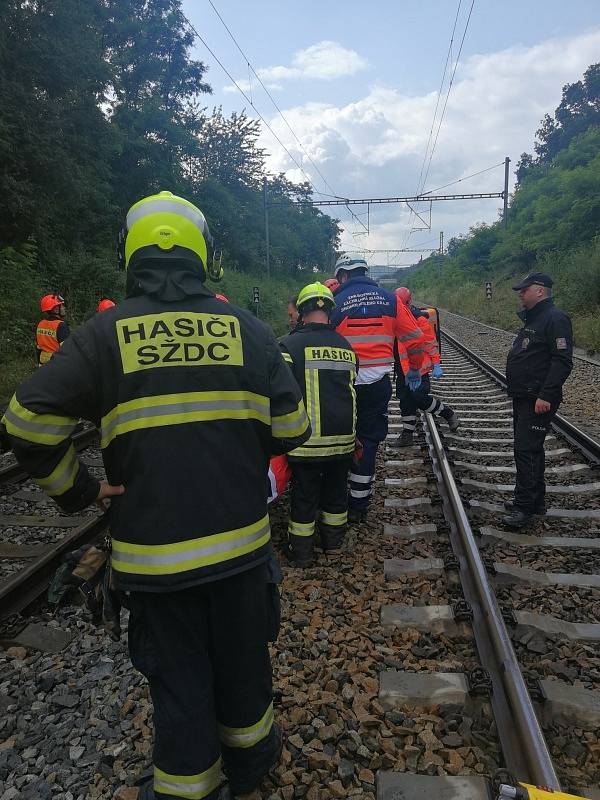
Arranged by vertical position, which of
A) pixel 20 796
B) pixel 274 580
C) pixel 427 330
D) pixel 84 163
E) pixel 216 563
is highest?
pixel 84 163

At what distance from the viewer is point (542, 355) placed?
4.53 metres

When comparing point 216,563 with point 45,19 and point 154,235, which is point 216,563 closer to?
point 154,235

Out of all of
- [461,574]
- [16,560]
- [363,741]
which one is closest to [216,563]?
[363,741]

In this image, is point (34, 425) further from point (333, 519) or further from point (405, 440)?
point (405, 440)

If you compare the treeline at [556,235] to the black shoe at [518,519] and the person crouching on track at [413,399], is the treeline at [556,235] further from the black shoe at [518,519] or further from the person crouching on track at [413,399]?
the black shoe at [518,519]

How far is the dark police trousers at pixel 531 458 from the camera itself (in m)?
4.54

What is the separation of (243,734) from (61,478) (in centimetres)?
117

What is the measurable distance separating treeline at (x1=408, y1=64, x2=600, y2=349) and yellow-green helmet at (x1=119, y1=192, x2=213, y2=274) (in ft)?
47.5

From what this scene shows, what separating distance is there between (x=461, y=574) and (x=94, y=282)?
14.3 m

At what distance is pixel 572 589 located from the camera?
3.49 m

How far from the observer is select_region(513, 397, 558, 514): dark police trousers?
4.54 metres

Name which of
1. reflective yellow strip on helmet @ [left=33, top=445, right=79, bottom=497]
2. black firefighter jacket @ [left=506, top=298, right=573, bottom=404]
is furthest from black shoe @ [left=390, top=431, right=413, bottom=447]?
reflective yellow strip on helmet @ [left=33, top=445, right=79, bottom=497]

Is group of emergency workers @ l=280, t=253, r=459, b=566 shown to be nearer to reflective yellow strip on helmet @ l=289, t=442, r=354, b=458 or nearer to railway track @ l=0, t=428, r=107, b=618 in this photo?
reflective yellow strip on helmet @ l=289, t=442, r=354, b=458

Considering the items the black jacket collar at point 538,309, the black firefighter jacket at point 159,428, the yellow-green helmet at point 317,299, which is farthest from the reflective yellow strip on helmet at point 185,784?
the black jacket collar at point 538,309
